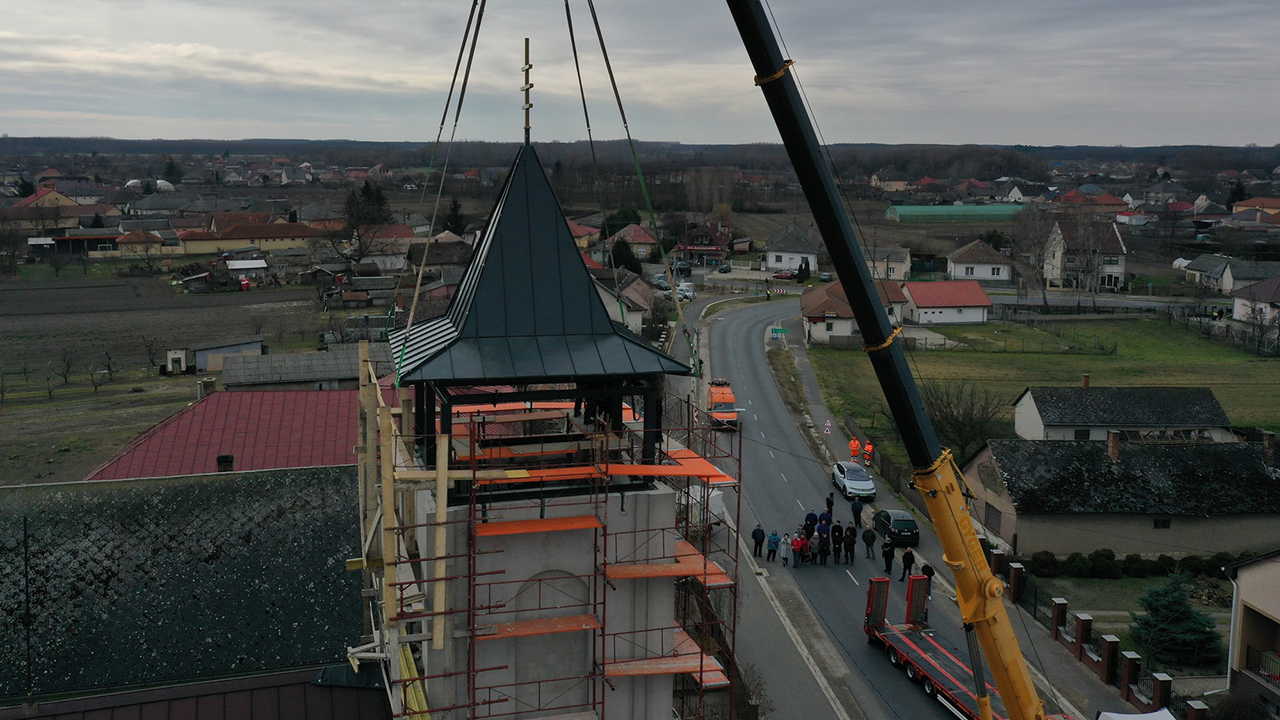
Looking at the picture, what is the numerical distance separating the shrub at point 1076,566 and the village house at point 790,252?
8083 centimetres

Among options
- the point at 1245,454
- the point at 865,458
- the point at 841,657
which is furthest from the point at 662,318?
the point at 841,657

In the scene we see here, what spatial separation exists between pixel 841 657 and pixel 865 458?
21.6 metres

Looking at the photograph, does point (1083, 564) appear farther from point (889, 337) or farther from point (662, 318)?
point (662, 318)

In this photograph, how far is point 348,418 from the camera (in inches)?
1407

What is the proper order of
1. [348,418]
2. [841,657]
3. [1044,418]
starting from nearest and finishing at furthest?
[841,657], [348,418], [1044,418]

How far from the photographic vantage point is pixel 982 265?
120312 millimetres

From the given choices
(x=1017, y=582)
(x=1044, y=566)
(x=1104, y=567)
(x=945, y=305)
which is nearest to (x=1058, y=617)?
(x=1017, y=582)

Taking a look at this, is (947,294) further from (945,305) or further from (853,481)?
(853,481)

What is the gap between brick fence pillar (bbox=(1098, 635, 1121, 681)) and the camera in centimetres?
3120

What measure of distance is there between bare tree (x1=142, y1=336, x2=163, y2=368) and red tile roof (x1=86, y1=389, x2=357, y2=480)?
43.2 m

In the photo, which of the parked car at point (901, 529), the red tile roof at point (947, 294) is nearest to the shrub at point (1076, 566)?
the parked car at point (901, 529)

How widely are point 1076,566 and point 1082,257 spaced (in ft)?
276

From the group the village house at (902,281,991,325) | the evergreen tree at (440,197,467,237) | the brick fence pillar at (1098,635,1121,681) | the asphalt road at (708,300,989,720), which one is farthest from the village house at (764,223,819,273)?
the brick fence pillar at (1098,635,1121,681)

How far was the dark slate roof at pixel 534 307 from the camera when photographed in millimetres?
14844
